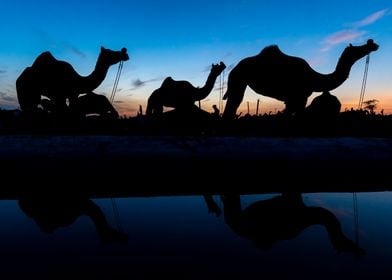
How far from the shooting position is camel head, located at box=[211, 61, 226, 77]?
10.1m

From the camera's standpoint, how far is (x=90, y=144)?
11.5ft

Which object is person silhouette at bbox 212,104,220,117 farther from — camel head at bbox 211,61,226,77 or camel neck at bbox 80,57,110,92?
camel neck at bbox 80,57,110,92

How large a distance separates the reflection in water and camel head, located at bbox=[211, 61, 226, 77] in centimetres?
773

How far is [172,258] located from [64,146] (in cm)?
245

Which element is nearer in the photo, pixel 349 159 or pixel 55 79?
pixel 349 159

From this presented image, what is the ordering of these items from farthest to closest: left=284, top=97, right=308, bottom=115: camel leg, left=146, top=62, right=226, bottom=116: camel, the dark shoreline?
left=146, top=62, right=226, bottom=116: camel, left=284, top=97, right=308, bottom=115: camel leg, the dark shoreline

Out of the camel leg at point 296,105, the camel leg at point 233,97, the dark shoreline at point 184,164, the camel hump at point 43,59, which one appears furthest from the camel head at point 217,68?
the dark shoreline at point 184,164

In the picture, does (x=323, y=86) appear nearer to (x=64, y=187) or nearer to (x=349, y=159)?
(x=349, y=159)

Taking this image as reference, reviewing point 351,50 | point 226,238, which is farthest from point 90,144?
point 351,50

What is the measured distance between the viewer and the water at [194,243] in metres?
1.35

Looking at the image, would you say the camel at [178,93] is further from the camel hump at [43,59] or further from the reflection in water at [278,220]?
the reflection in water at [278,220]

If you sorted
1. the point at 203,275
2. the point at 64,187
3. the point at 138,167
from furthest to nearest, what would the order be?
the point at 138,167
the point at 64,187
the point at 203,275

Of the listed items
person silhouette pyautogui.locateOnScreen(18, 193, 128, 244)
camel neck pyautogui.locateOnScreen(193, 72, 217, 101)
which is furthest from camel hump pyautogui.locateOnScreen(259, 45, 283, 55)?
person silhouette pyautogui.locateOnScreen(18, 193, 128, 244)

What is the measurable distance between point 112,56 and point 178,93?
2175 millimetres
